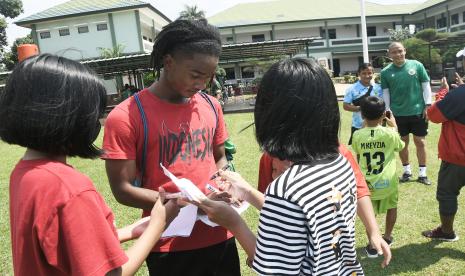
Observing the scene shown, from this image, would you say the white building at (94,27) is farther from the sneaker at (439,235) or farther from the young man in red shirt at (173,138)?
the young man in red shirt at (173,138)

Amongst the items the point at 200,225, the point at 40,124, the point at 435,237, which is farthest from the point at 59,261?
the point at 435,237

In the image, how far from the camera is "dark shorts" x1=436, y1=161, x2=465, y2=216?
3.54m

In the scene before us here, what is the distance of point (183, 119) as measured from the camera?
6.56 feet

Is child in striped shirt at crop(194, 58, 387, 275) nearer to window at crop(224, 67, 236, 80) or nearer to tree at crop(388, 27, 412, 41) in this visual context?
window at crop(224, 67, 236, 80)

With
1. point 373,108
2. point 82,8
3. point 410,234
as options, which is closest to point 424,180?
point 410,234

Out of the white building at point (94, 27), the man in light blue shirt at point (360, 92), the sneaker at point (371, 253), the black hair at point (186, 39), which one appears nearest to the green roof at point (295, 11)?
the white building at point (94, 27)

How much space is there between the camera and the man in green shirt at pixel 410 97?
223 inches

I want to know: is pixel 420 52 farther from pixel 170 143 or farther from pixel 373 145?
pixel 170 143

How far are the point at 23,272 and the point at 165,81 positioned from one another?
112 centimetres

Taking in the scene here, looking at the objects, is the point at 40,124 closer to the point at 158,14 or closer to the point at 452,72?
the point at 452,72

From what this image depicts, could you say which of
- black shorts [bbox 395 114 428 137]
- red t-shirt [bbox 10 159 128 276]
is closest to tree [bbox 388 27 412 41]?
black shorts [bbox 395 114 428 137]

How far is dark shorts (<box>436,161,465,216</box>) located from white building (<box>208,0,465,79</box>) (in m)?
36.5

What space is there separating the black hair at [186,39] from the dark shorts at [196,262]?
37.7 inches

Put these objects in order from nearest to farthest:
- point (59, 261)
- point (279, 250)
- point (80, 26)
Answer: point (59, 261)
point (279, 250)
point (80, 26)
